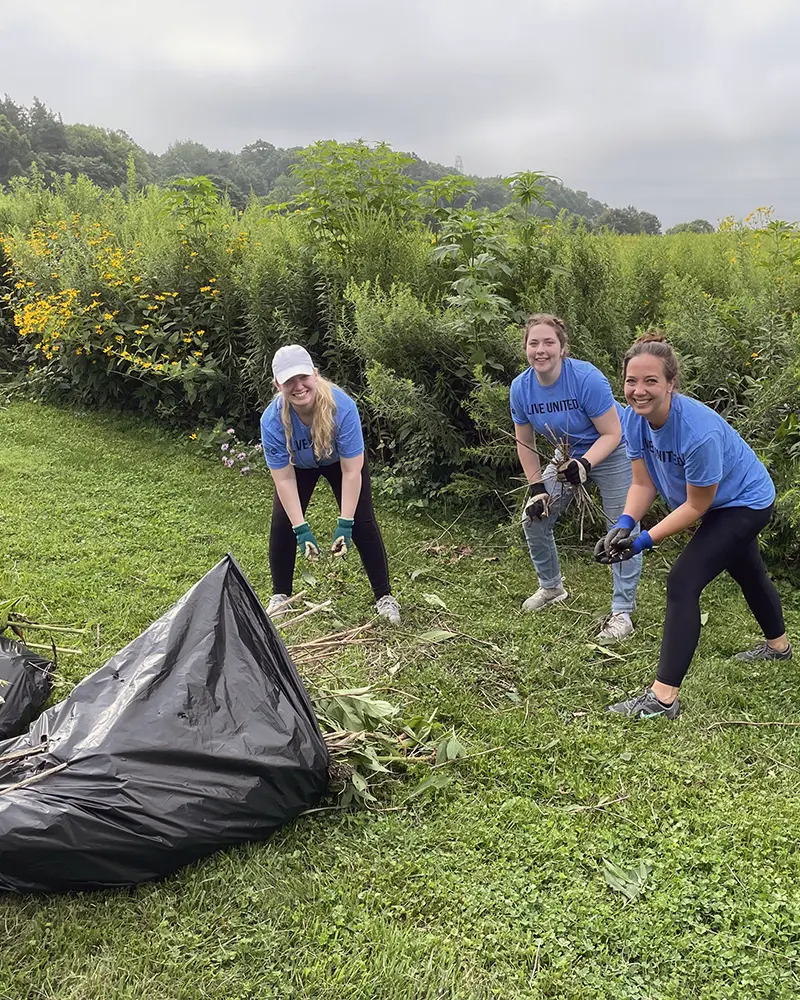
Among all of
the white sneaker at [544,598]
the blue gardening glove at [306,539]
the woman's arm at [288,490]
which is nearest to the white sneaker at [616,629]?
the white sneaker at [544,598]

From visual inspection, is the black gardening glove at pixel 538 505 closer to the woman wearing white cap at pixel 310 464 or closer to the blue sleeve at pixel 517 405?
the blue sleeve at pixel 517 405

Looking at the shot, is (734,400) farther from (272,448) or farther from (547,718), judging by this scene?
(272,448)

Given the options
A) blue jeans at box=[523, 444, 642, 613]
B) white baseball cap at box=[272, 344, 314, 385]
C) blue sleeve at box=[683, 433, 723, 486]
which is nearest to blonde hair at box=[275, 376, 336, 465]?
white baseball cap at box=[272, 344, 314, 385]

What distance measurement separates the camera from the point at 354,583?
4.14 meters

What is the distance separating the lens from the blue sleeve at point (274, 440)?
129 inches

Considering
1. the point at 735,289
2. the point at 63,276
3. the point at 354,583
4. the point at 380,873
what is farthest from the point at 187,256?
the point at 380,873

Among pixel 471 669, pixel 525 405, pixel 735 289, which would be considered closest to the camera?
pixel 471 669

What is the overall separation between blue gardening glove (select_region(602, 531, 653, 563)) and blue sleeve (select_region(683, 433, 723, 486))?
12.1 inches

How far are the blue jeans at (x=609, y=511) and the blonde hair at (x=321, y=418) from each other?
43.2 inches

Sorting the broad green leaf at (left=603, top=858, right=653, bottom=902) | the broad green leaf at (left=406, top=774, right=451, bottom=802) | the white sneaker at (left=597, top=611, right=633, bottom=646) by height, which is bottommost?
the broad green leaf at (left=603, top=858, right=653, bottom=902)

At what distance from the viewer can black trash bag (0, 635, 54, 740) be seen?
95.0 inches

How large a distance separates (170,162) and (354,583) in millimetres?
30536

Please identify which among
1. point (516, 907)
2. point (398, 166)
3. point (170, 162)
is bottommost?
point (516, 907)

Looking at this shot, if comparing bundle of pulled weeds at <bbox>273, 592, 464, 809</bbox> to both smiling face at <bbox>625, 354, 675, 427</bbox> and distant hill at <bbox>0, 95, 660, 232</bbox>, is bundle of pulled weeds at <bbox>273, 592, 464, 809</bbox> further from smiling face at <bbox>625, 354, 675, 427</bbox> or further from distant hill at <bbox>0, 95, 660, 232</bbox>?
distant hill at <bbox>0, 95, 660, 232</bbox>
